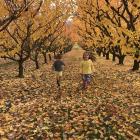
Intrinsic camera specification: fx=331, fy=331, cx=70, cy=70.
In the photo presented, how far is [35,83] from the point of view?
70.6 feet

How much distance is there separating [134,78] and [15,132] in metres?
13.3

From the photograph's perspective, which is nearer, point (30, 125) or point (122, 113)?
point (30, 125)

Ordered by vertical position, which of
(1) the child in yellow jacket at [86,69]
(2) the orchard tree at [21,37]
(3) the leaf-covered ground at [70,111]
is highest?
(2) the orchard tree at [21,37]

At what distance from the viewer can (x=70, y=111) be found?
42.9 feet

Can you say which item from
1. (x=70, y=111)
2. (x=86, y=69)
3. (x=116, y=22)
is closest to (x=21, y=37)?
(x=116, y=22)

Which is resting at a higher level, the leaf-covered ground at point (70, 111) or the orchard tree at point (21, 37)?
the orchard tree at point (21, 37)

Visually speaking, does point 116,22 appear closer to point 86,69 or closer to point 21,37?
point 21,37

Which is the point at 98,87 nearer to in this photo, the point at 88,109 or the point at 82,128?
the point at 88,109

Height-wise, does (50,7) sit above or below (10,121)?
above

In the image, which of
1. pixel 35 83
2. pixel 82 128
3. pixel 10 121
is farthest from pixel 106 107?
pixel 35 83

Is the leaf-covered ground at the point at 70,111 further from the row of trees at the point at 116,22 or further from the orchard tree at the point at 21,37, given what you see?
the orchard tree at the point at 21,37

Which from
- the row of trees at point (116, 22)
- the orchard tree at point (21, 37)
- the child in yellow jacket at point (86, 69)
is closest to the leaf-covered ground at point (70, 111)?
the child in yellow jacket at point (86, 69)

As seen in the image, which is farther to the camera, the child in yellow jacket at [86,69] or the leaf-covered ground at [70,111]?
the child in yellow jacket at [86,69]

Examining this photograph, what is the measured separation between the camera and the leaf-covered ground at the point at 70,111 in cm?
1049
